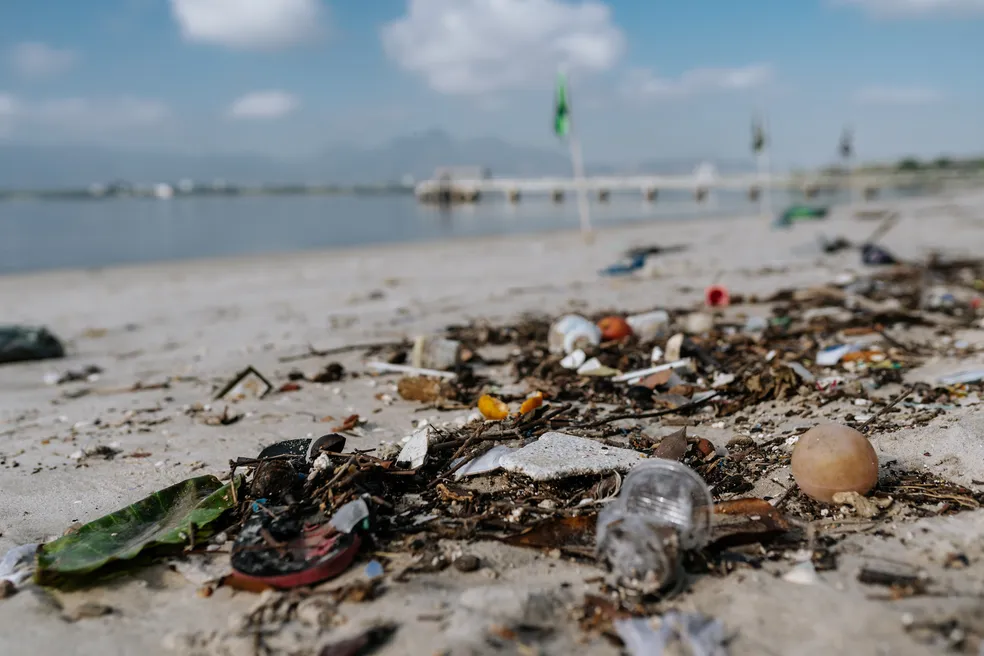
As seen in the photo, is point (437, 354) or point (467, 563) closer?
point (467, 563)

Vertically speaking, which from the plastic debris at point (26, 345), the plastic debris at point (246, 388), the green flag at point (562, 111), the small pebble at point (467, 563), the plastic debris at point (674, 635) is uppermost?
the green flag at point (562, 111)

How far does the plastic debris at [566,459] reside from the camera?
103 inches

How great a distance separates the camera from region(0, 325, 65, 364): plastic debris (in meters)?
5.93

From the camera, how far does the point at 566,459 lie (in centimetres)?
267

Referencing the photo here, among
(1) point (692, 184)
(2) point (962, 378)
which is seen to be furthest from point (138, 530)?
(1) point (692, 184)

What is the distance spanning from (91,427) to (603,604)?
126 inches

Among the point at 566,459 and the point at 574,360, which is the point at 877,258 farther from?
the point at 566,459

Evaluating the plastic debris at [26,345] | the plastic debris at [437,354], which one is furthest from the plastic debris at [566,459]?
the plastic debris at [26,345]

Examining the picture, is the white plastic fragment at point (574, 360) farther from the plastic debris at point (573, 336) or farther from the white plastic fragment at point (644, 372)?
the white plastic fragment at point (644, 372)

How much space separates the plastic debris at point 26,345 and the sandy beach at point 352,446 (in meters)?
0.21

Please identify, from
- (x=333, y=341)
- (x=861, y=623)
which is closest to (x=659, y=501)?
(x=861, y=623)

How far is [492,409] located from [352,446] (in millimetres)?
714

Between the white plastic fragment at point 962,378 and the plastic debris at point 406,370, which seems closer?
the white plastic fragment at point 962,378

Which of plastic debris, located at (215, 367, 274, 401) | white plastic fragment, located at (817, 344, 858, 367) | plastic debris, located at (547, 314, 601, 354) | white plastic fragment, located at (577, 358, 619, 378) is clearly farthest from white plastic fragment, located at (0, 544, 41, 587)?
white plastic fragment, located at (817, 344, 858, 367)
